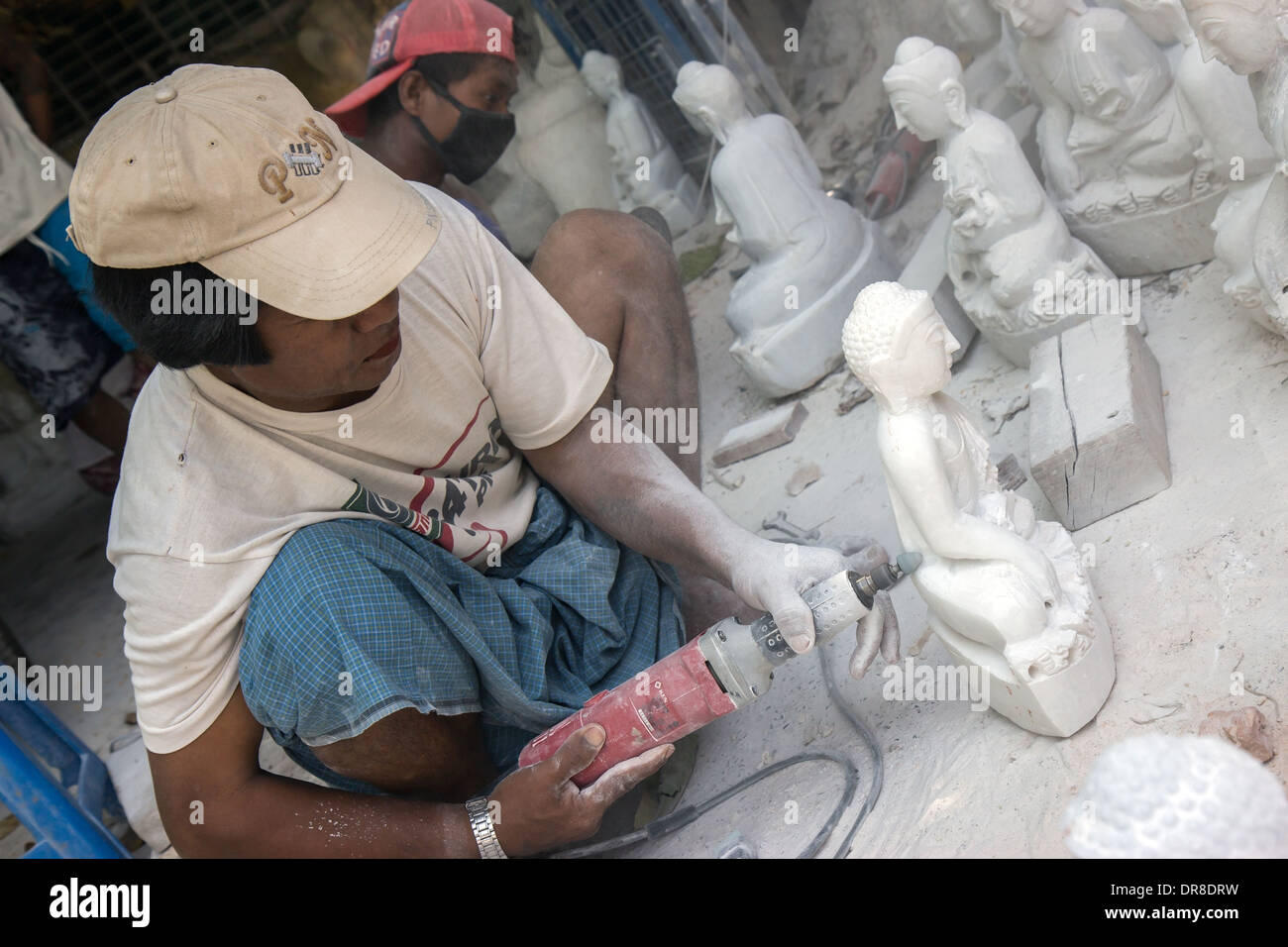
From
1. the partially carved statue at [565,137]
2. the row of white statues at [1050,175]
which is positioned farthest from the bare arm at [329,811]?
the partially carved statue at [565,137]

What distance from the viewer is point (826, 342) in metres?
3.67

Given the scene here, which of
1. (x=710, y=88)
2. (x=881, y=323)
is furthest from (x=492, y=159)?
(x=881, y=323)

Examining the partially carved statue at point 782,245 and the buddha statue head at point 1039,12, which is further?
the partially carved statue at point 782,245

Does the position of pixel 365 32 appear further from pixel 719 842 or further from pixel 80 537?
pixel 719 842

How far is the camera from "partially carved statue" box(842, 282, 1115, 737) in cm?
187

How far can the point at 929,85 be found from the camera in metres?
2.86

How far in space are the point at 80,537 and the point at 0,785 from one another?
3303 millimetres

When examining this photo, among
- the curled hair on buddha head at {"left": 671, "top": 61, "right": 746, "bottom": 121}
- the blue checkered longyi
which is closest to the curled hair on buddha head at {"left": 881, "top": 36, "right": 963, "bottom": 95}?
the curled hair on buddha head at {"left": 671, "top": 61, "right": 746, "bottom": 121}

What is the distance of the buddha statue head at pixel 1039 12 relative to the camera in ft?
9.11

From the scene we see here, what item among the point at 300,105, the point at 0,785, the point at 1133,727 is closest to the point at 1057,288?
the point at 1133,727

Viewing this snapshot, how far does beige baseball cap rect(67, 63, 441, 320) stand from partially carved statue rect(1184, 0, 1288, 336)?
4.94 ft

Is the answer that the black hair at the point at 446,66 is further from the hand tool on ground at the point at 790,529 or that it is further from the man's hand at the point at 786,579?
the man's hand at the point at 786,579

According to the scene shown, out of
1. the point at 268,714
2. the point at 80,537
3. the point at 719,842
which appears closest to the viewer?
the point at 268,714

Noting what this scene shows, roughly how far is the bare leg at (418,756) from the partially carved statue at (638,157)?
344cm
